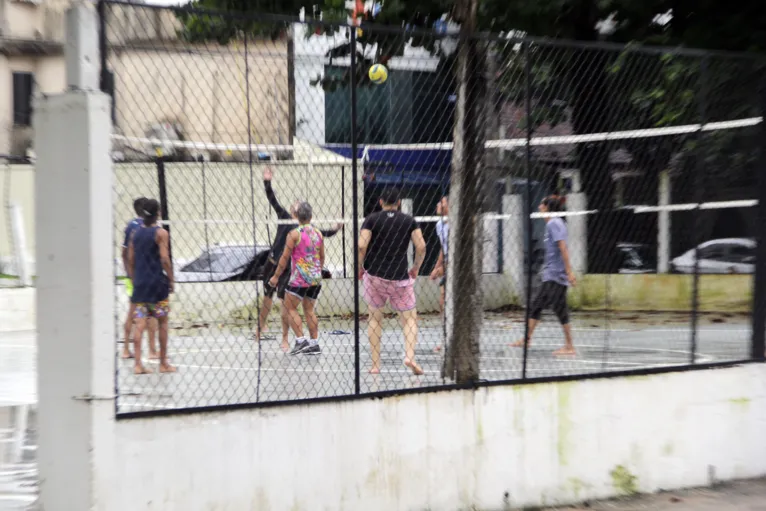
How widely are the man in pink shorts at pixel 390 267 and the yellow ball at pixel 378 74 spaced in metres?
1.13

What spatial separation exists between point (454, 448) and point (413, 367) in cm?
84

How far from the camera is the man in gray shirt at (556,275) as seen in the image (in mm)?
6637

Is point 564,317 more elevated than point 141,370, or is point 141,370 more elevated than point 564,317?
point 564,317

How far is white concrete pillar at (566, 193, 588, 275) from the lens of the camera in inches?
258

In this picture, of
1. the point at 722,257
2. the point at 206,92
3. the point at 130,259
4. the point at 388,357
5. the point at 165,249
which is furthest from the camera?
the point at 722,257

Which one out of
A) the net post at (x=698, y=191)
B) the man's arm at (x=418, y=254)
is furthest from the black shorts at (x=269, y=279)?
the net post at (x=698, y=191)

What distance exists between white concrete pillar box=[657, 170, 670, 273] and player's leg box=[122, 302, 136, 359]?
154 inches

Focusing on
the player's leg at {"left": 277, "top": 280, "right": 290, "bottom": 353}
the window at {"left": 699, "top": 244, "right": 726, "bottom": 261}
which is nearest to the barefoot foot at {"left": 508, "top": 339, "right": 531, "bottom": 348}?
the window at {"left": 699, "top": 244, "right": 726, "bottom": 261}

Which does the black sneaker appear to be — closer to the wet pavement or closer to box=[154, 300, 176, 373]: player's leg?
the wet pavement

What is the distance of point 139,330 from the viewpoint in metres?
6.22

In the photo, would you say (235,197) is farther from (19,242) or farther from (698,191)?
(19,242)

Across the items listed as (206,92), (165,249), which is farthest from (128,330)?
(206,92)

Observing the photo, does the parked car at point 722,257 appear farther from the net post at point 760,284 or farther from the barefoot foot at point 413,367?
the barefoot foot at point 413,367

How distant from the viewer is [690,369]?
5934 mm
